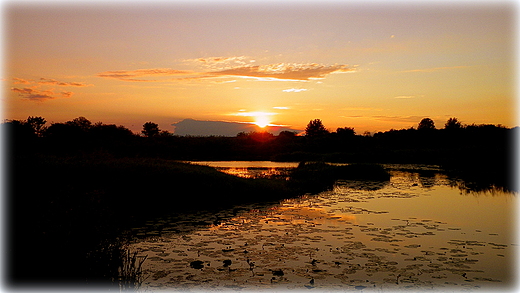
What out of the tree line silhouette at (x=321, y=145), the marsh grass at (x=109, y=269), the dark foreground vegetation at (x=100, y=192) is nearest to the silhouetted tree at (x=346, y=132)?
the tree line silhouette at (x=321, y=145)

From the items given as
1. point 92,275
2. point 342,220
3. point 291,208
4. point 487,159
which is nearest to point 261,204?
point 291,208

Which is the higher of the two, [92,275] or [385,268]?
[92,275]

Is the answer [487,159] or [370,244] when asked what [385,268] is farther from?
[487,159]

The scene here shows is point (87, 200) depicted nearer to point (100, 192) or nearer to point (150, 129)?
point (100, 192)

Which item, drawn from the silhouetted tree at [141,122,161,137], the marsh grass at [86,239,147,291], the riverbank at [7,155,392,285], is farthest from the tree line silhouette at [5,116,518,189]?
the marsh grass at [86,239,147,291]

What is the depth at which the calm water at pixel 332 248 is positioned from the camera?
957 cm

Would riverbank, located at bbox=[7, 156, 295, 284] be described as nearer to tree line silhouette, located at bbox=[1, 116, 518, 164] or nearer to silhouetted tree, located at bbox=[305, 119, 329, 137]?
tree line silhouette, located at bbox=[1, 116, 518, 164]

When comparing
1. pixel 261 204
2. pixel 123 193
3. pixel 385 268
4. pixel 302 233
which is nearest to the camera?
pixel 385 268

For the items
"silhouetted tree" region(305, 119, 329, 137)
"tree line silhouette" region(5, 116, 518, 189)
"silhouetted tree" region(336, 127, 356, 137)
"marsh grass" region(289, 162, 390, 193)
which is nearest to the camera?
"marsh grass" region(289, 162, 390, 193)

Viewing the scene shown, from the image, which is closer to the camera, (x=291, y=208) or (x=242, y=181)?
(x=291, y=208)

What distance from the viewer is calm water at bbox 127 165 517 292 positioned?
957 cm

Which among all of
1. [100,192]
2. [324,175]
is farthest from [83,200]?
[324,175]

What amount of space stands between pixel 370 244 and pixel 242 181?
12.3 meters

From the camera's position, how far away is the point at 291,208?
2031 cm
